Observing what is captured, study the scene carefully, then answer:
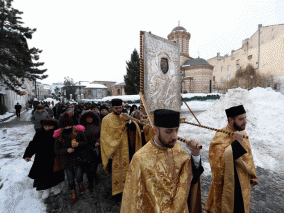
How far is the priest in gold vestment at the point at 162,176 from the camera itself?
1467mm

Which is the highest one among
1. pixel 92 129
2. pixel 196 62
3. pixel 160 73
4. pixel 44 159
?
pixel 196 62

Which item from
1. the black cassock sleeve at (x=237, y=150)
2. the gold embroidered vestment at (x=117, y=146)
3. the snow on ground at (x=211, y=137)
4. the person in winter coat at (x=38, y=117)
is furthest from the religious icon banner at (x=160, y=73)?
the person in winter coat at (x=38, y=117)

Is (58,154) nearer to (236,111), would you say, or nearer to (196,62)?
(236,111)

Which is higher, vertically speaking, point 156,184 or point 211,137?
point 156,184

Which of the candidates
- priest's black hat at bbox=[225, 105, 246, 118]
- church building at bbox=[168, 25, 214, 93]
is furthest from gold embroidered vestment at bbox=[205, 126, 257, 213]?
church building at bbox=[168, 25, 214, 93]

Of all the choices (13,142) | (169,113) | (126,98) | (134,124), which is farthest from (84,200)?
(126,98)

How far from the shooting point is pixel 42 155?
320 cm

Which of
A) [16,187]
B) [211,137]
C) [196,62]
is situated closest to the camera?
[16,187]

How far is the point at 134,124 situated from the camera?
3289mm

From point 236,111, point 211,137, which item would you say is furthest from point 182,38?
point 236,111

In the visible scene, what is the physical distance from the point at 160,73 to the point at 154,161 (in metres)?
2.81

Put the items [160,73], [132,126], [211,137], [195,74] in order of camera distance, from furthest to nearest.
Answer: [195,74] → [211,137] → [160,73] → [132,126]

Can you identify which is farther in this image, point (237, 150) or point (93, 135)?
point (93, 135)

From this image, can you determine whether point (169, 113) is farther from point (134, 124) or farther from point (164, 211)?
point (134, 124)
